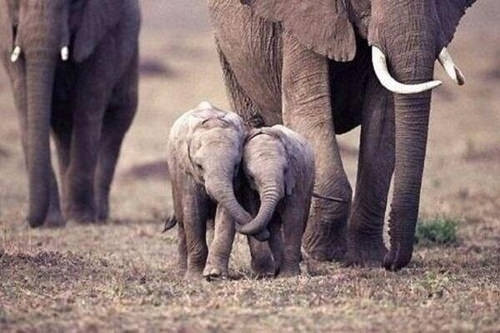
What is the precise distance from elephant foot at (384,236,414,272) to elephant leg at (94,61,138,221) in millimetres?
6954

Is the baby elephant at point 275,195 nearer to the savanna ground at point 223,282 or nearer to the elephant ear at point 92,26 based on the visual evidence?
the savanna ground at point 223,282

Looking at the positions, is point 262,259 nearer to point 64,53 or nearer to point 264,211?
point 264,211

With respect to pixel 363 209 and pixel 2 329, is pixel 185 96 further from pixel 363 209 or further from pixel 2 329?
pixel 2 329

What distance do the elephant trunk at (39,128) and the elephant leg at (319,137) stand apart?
349cm

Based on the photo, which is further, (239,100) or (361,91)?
(239,100)

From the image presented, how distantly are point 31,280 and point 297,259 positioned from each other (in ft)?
5.35

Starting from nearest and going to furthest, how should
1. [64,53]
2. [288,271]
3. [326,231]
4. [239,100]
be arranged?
[288,271]
[326,231]
[239,100]
[64,53]

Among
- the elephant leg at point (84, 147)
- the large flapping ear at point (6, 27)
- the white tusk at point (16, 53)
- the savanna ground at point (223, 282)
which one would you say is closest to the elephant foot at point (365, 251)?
the savanna ground at point (223, 282)

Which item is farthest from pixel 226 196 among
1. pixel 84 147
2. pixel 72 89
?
pixel 72 89

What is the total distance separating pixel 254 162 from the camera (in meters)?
9.28

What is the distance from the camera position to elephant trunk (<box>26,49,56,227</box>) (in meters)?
13.7

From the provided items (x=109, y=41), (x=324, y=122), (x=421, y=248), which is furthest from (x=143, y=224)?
(x=324, y=122)

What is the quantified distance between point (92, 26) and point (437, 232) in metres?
4.42

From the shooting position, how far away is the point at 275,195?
9125 millimetres
